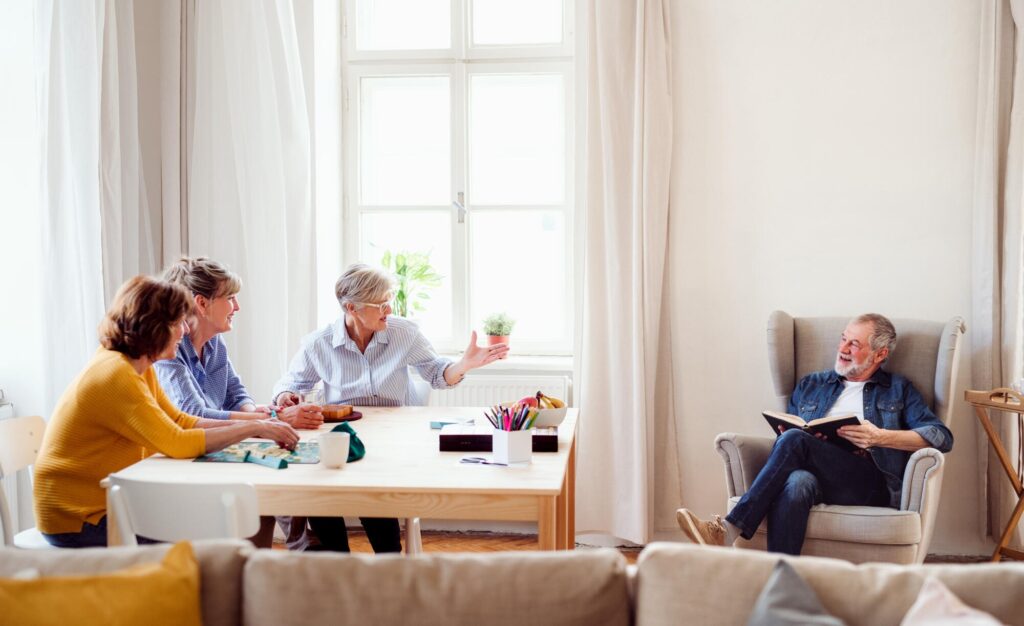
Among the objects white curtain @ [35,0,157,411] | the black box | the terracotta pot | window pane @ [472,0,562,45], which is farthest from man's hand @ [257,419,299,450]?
window pane @ [472,0,562,45]

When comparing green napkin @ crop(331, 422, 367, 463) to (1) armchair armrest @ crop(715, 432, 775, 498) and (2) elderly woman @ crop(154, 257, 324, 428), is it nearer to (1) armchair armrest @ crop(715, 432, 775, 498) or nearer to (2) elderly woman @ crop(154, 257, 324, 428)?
(2) elderly woman @ crop(154, 257, 324, 428)

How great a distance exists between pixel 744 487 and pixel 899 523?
0.52 metres

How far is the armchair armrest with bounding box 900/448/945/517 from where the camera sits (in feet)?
9.34

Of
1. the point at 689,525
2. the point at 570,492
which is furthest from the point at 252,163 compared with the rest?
the point at 689,525

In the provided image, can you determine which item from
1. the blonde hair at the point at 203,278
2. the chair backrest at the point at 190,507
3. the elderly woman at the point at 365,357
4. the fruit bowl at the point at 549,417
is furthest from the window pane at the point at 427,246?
the chair backrest at the point at 190,507

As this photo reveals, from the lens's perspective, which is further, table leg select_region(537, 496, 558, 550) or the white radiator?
the white radiator

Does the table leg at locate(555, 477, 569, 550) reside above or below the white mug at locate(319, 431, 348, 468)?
below

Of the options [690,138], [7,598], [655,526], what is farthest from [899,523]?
[7,598]

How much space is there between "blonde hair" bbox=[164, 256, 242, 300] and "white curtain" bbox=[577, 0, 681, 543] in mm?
1534

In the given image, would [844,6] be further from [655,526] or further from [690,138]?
[655,526]

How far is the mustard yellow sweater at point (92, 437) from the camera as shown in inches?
85.8

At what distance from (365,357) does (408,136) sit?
1561 millimetres

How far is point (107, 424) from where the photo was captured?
220cm

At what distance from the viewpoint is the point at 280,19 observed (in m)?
3.76
